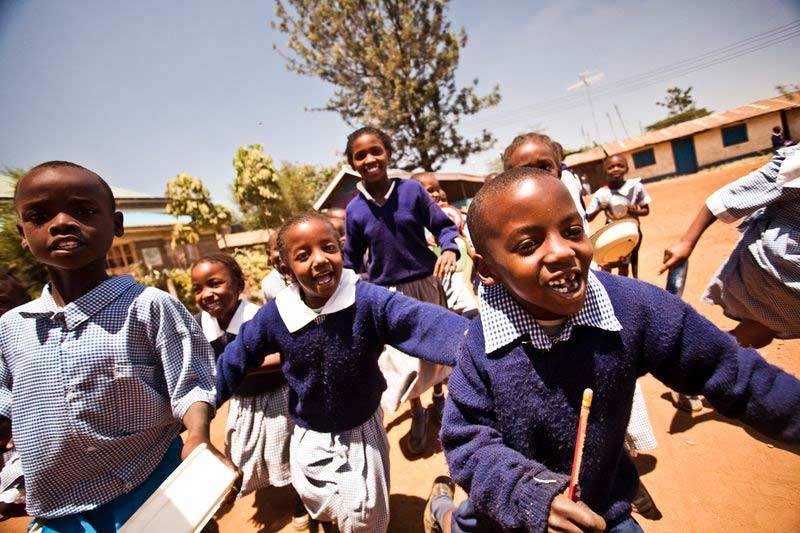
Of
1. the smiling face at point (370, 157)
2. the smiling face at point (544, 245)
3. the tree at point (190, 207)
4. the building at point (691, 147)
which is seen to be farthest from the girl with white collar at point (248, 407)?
the building at point (691, 147)

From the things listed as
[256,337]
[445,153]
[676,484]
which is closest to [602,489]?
[676,484]

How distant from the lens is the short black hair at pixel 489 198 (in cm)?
A: 117

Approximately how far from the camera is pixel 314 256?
193 cm

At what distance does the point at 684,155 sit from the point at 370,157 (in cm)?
2856

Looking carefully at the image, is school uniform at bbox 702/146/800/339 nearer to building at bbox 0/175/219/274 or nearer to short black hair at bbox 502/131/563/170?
short black hair at bbox 502/131/563/170

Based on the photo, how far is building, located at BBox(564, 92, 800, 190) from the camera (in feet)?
71.4

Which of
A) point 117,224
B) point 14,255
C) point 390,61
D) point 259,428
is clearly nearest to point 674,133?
point 390,61

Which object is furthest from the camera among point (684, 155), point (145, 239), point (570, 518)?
point (684, 155)

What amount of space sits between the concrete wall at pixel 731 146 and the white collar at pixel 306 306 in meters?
28.5

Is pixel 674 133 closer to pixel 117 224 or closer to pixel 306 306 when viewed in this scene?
pixel 306 306

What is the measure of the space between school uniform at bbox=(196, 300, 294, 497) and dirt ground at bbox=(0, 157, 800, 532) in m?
0.51

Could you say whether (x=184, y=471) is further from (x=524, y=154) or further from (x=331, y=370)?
(x=524, y=154)

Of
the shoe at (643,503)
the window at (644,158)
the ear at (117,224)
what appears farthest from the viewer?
the window at (644,158)

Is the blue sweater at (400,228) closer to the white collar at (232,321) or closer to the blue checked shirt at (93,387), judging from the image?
the white collar at (232,321)
